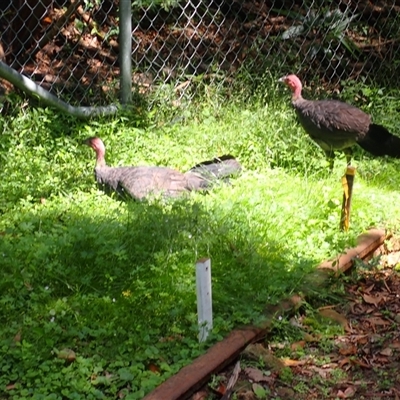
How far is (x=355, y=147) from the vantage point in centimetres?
725

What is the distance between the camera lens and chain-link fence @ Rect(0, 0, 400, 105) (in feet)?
26.2

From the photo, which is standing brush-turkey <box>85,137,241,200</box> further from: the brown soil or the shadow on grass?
the brown soil

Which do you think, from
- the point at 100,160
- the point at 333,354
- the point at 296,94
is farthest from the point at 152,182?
the point at 333,354

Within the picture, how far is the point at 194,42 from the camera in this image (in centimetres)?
895

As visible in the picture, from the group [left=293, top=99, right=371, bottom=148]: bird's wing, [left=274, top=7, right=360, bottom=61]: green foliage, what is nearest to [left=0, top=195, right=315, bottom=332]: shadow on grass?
[left=293, top=99, right=371, bottom=148]: bird's wing

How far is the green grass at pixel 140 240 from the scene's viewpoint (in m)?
3.85

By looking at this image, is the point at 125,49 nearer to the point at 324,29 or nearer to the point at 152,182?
the point at 152,182

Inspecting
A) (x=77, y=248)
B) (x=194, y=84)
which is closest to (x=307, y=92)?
(x=194, y=84)

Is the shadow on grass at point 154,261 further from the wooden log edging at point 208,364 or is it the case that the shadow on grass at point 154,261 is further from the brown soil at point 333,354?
the brown soil at point 333,354

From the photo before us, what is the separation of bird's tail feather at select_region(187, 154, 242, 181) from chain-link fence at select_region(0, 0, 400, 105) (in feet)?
5.63

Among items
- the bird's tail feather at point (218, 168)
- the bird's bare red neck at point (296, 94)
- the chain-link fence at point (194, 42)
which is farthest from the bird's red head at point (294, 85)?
the bird's tail feather at point (218, 168)

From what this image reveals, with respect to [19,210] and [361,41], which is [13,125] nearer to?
[19,210]

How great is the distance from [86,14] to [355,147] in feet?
10.8

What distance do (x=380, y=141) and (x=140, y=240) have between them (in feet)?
9.14
